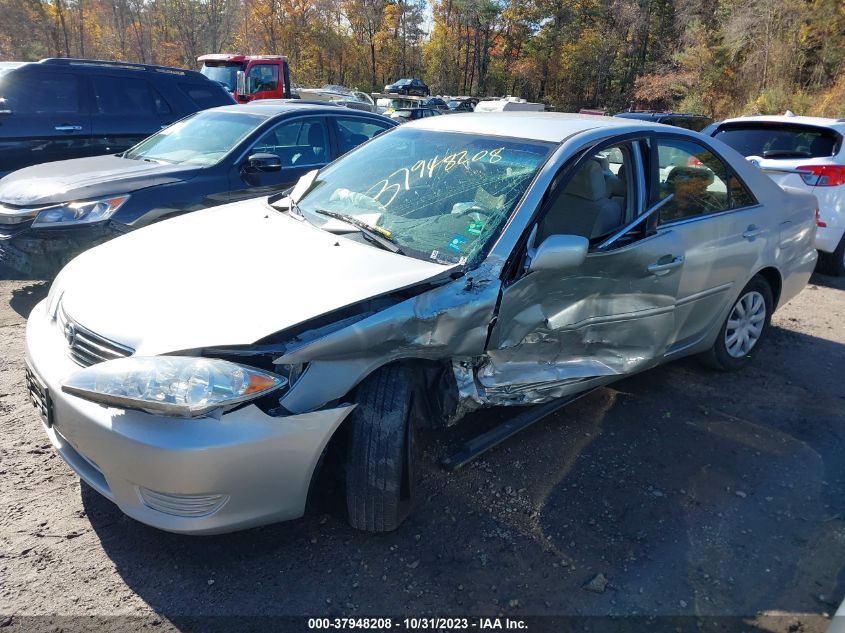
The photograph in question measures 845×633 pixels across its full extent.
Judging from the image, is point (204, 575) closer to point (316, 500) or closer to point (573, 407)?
point (316, 500)

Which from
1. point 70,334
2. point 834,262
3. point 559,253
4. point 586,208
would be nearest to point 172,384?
point 70,334

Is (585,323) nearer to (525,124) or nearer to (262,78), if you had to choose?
(525,124)

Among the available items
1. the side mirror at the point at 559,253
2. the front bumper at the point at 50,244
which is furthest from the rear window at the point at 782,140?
the front bumper at the point at 50,244

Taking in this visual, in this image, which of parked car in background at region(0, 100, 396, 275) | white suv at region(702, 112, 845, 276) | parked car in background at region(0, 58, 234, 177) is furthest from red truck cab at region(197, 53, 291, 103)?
white suv at region(702, 112, 845, 276)

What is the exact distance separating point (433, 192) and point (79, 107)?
5715 millimetres

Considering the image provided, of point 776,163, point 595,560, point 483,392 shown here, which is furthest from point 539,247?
point 776,163

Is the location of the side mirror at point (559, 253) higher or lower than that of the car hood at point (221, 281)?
higher

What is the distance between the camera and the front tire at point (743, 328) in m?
4.02

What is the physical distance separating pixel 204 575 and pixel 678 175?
3.29m

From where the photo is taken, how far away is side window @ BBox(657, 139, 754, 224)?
11.4 feet

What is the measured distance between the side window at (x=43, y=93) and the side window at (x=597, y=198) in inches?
→ 242

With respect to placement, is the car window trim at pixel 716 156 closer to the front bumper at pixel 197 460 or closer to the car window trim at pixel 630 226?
the car window trim at pixel 630 226

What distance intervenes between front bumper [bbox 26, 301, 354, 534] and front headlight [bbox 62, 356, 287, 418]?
2.3 inches

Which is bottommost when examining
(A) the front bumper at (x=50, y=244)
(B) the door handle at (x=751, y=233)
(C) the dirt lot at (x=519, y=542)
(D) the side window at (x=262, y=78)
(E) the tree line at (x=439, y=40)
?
(C) the dirt lot at (x=519, y=542)
